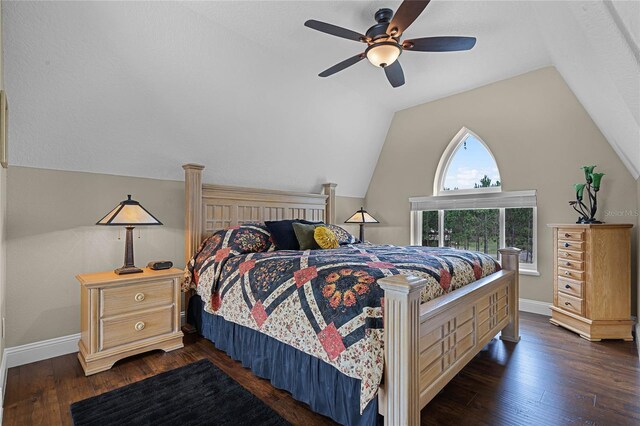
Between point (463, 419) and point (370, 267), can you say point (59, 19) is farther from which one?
point (463, 419)

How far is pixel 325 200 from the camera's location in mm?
4715

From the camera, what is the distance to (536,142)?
3.72 m

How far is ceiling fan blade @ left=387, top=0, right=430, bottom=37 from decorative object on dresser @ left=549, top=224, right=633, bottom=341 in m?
2.59

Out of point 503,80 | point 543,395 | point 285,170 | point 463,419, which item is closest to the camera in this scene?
point 463,419

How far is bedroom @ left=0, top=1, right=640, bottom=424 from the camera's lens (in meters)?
2.06

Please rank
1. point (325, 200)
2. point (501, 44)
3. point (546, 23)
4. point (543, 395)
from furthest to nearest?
point (325, 200), point (501, 44), point (546, 23), point (543, 395)

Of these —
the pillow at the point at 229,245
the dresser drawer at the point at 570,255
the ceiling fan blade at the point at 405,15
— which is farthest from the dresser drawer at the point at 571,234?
the pillow at the point at 229,245

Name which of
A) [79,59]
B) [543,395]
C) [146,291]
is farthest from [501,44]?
[146,291]

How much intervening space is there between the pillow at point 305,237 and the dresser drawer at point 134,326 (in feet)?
4.34

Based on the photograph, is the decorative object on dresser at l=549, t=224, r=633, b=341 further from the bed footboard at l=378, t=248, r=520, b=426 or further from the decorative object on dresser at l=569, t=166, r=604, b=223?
the bed footboard at l=378, t=248, r=520, b=426

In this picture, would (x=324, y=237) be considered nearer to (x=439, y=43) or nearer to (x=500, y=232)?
(x=439, y=43)

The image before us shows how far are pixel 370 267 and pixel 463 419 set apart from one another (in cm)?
100

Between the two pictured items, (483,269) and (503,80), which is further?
(503,80)

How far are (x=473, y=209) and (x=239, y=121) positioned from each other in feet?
11.1
